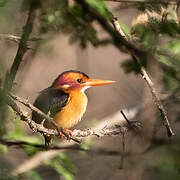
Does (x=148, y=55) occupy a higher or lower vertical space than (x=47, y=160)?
higher

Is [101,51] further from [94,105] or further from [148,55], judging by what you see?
[148,55]

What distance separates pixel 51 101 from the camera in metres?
2.95

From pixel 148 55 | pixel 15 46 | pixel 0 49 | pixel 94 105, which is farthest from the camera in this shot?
pixel 94 105

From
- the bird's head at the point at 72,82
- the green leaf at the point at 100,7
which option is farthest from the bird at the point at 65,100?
the green leaf at the point at 100,7

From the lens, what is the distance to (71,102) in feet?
10.5

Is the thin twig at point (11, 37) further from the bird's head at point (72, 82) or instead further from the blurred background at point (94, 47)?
the bird's head at point (72, 82)

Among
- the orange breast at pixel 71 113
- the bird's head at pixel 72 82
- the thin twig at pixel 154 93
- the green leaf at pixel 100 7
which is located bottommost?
the orange breast at pixel 71 113

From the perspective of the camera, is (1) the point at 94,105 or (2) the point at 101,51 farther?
(2) the point at 101,51

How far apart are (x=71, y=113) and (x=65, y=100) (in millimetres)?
129

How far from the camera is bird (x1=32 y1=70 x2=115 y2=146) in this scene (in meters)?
2.91

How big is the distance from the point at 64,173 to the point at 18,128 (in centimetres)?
55

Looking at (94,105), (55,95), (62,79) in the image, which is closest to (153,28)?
(55,95)

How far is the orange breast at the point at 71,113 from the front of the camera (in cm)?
309

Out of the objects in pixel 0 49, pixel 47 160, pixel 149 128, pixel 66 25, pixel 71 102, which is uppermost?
pixel 0 49
